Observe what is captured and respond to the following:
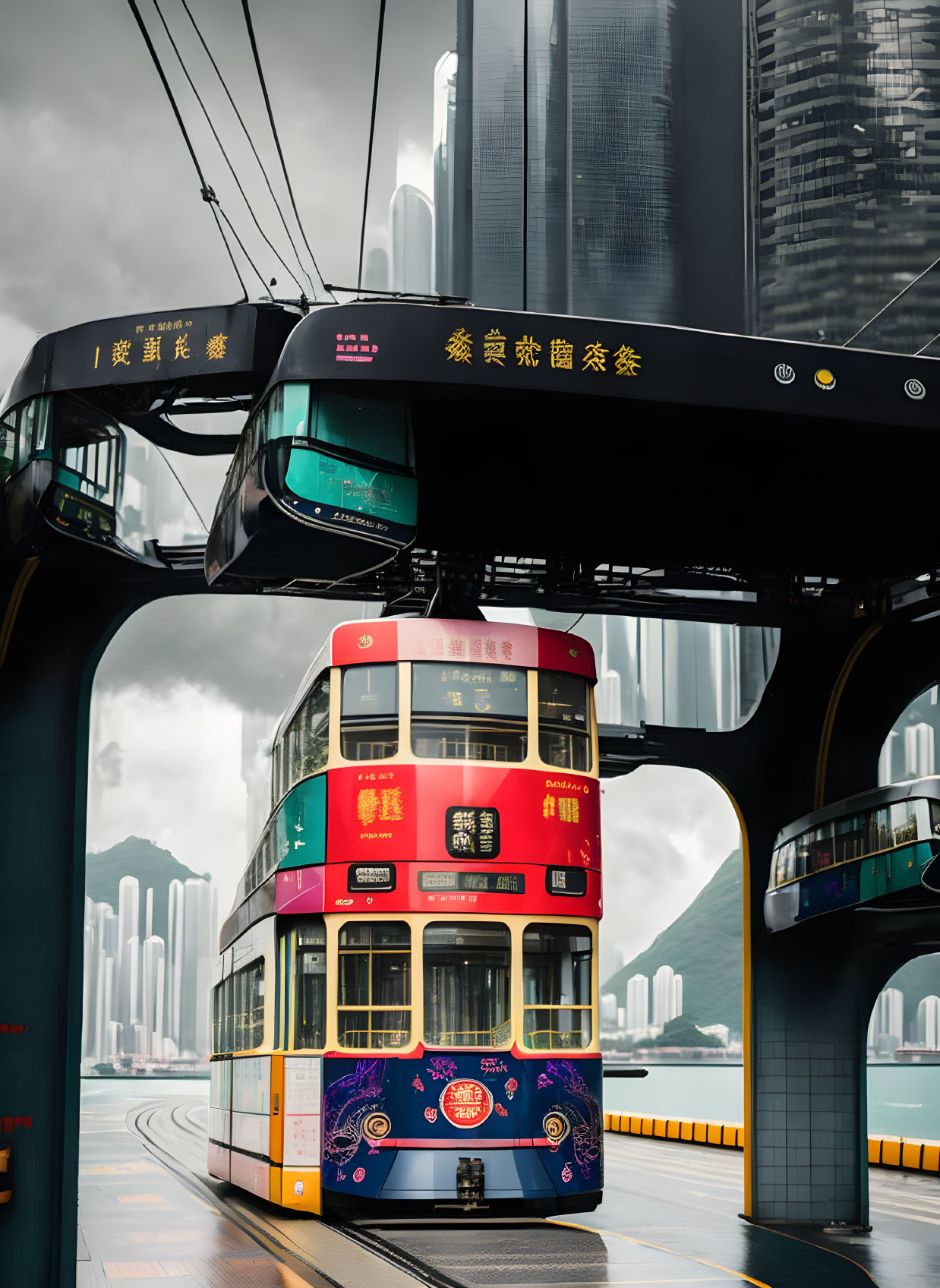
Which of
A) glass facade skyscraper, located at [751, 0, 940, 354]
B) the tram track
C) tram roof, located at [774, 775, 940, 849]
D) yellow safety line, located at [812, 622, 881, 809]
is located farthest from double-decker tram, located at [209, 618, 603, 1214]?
glass facade skyscraper, located at [751, 0, 940, 354]

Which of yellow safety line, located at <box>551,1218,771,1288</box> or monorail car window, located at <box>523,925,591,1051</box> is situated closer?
yellow safety line, located at <box>551,1218,771,1288</box>

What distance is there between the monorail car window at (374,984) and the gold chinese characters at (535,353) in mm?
6990

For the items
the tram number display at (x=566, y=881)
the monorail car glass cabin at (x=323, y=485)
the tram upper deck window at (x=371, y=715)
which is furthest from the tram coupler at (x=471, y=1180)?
the monorail car glass cabin at (x=323, y=485)

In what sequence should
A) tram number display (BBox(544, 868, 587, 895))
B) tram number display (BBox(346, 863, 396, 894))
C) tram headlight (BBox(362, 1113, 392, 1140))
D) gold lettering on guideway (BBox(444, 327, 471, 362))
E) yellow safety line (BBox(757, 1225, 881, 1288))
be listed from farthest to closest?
1. tram number display (BBox(544, 868, 587, 895))
2. tram number display (BBox(346, 863, 396, 894))
3. tram headlight (BBox(362, 1113, 392, 1140))
4. yellow safety line (BBox(757, 1225, 881, 1288))
5. gold lettering on guideway (BBox(444, 327, 471, 362))

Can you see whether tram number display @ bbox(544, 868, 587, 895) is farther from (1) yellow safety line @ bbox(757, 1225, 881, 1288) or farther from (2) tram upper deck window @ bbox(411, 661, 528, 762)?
(1) yellow safety line @ bbox(757, 1225, 881, 1288)

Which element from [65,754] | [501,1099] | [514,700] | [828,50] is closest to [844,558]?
[514,700]

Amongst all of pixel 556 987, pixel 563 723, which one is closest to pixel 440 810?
pixel 563 723

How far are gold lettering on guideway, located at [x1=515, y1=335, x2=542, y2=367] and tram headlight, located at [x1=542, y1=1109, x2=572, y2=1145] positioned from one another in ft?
26.9

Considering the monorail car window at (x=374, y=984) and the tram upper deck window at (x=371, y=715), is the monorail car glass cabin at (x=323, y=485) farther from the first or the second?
the monorail car window at (x=374, y=984)

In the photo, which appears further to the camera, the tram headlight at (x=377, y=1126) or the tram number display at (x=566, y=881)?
the tram number display at (x=566, y=881)

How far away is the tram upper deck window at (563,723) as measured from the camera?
1400cm

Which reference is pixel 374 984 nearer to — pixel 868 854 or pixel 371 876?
pixel 371 876

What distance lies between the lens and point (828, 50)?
34969 millimetres

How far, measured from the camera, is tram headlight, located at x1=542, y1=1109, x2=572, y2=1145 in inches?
534
